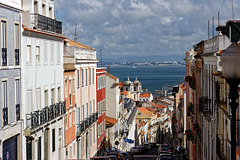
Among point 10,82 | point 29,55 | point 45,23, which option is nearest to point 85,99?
point 45,23

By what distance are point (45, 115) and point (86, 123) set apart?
13.2 metres

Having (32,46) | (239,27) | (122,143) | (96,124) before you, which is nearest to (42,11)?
(32,46)

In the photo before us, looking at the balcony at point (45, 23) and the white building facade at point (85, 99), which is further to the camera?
the white building facade at point (85, 99)

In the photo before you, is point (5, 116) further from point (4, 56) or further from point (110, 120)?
point (110, 120)

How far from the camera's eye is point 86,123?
3959 centimetres

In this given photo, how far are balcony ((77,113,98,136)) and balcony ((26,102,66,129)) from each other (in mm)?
6109

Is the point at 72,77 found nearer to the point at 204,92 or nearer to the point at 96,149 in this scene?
the point at 204,92

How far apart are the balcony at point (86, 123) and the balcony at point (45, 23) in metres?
10.00

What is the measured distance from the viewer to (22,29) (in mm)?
22609

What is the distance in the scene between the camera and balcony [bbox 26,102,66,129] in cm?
2356

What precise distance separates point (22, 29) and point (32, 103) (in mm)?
4150

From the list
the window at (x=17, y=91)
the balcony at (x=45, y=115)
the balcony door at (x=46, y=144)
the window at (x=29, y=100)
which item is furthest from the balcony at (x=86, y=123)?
the window at (x=17, y=91)

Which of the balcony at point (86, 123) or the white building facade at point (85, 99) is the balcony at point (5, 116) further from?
the balcony at point (86, 123)

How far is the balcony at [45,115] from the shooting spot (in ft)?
77.3
